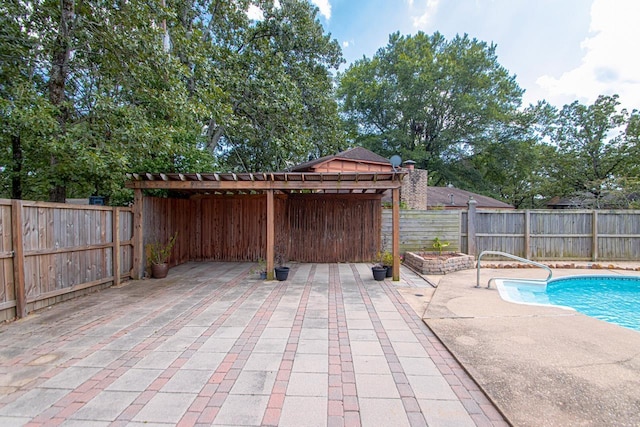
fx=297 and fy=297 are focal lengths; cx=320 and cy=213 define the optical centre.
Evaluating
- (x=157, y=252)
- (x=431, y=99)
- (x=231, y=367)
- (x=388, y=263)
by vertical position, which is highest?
(x=431, y=99)

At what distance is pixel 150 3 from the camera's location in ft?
19.9

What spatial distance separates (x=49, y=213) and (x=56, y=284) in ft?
3.58

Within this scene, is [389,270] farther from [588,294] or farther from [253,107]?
[253,107]

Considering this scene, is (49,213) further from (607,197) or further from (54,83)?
(607,197)

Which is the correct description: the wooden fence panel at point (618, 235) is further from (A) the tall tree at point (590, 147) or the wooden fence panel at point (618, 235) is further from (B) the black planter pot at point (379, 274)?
(B) the black planter pot at point (379, 274)

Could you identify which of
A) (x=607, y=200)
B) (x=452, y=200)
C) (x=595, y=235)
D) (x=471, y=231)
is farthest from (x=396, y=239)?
(x=452, y=200)

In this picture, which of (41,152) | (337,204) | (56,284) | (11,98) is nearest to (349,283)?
(337,204)

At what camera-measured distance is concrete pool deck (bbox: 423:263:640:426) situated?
6.94 feet

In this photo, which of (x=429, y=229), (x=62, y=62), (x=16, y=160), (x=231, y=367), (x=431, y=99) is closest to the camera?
(x=231, y=367)

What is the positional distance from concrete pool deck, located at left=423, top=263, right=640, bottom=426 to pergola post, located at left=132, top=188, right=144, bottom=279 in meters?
5.85

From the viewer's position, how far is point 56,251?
4.55 meters

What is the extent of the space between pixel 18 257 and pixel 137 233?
249 centimetres

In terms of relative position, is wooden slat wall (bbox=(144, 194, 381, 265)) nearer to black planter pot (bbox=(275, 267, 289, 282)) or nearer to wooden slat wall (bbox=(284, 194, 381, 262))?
wooden slat wall (bbox=(284, 194, 381, 262))

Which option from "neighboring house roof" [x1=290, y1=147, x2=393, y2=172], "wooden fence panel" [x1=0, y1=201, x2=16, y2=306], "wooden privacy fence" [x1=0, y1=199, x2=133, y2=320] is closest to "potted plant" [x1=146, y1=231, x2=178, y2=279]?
"wooden privacy fence" [x1=0, y1=199, x2=133, y2=320]
